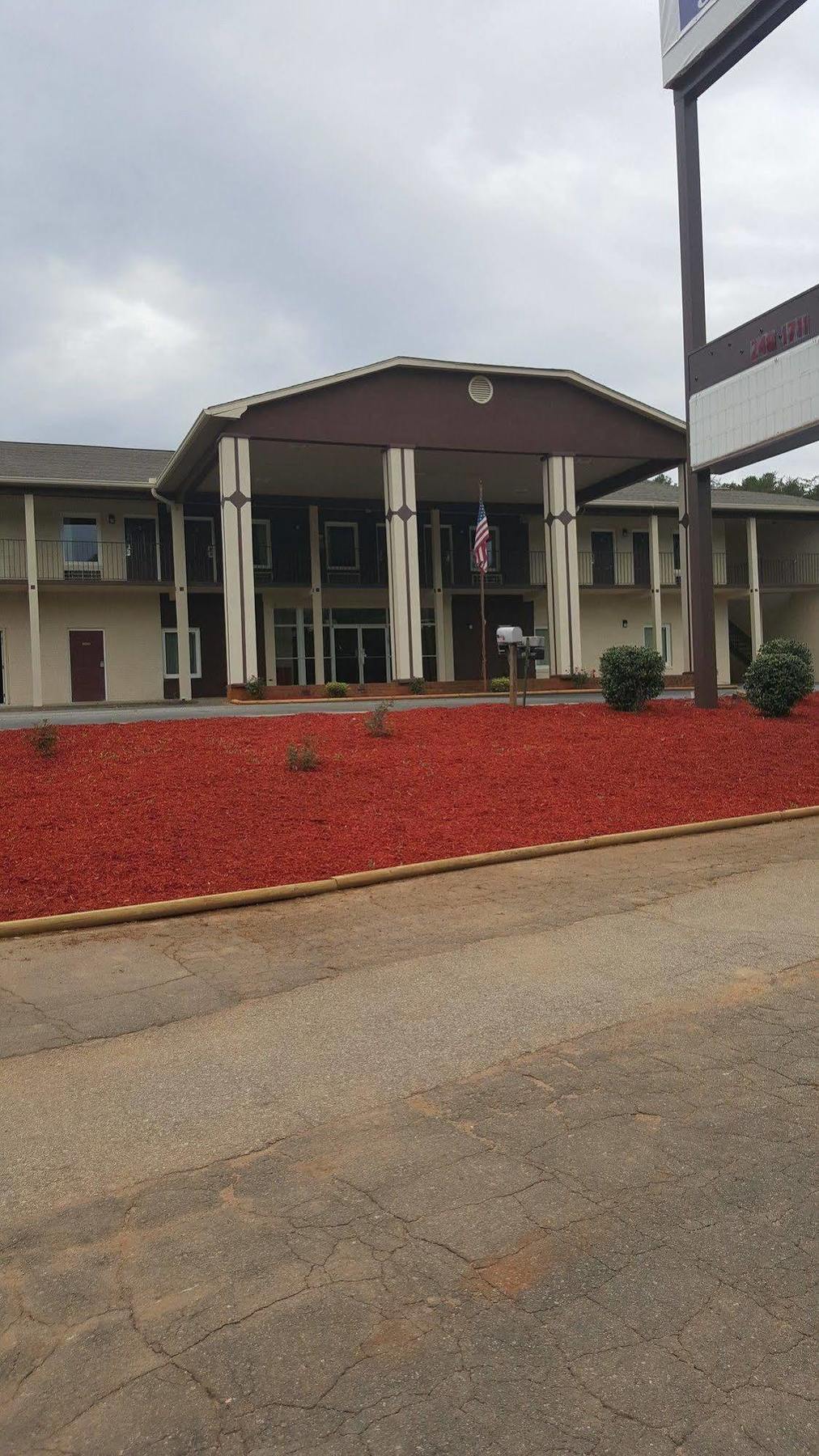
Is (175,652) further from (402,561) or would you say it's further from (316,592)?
(402,561)

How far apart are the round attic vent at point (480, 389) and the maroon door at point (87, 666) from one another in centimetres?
1270

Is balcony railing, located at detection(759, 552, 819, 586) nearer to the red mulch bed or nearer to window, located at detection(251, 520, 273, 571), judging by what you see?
window, located at detection(251, 520, 273, 571)

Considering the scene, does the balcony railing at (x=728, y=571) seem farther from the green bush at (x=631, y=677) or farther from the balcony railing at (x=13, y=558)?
the balcony railing at (x=13, y=558)

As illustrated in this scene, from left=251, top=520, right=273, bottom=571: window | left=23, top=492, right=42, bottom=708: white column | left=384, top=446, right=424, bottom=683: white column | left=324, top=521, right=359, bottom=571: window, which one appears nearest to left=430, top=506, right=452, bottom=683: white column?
left=324, top=521, right=359, bottom=571: window

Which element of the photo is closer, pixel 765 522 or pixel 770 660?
pixel 770 660

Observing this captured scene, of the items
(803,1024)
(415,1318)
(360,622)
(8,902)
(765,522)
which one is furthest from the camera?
(765,522)

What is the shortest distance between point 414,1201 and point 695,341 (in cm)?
1796

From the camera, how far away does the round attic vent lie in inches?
1071

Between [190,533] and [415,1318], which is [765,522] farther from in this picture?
[415,1318]

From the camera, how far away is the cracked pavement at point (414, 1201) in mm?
2625

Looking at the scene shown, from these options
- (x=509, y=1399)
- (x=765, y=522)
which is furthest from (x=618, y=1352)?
(x=765, y=522)

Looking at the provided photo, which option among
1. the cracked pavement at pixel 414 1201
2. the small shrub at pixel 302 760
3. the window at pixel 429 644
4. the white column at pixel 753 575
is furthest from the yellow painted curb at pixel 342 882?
the white column at pixel 753 575

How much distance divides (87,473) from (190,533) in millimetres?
3360

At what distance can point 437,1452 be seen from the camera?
8.05 ft
